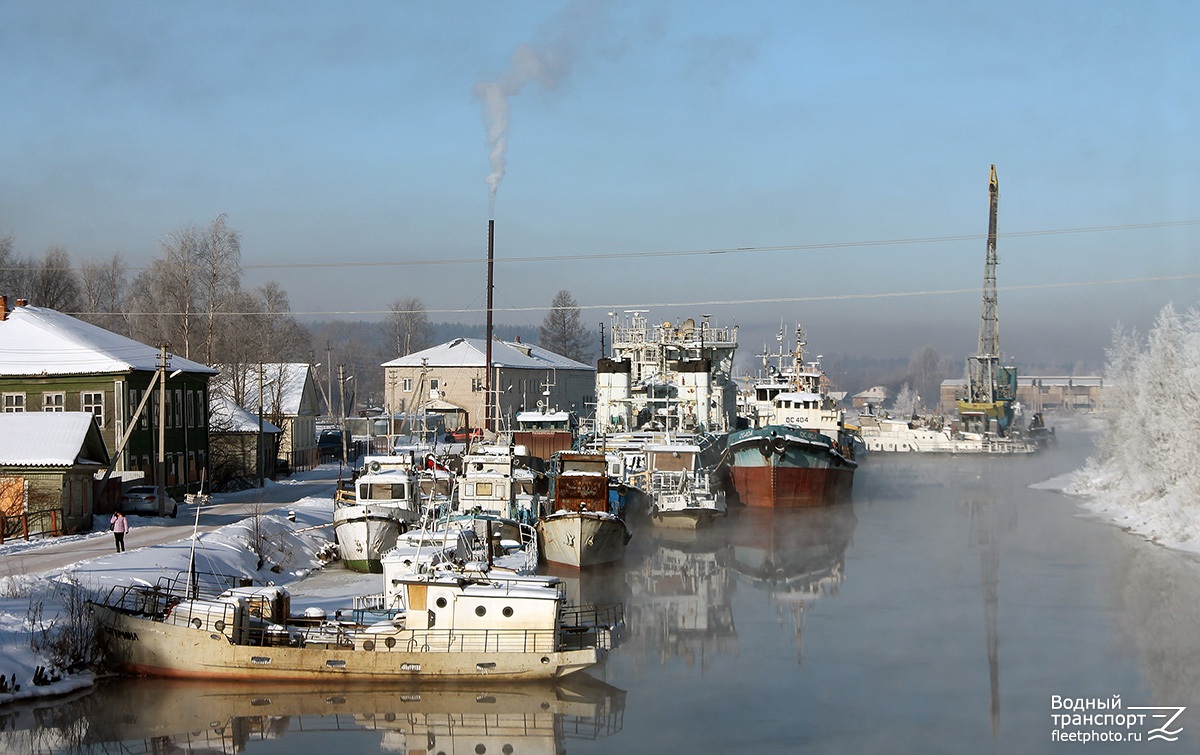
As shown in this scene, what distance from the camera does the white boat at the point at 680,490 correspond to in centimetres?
4228

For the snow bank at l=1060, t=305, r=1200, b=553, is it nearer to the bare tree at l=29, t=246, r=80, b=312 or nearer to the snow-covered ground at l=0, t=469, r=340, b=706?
the snow-covered ground at l=0, t=469, r=340, b=706

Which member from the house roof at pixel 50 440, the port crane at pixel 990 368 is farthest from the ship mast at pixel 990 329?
the house roof at pixel 50 440

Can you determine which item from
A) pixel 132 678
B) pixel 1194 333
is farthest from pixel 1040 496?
pixel 132 678

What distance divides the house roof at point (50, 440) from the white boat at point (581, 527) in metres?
13.0

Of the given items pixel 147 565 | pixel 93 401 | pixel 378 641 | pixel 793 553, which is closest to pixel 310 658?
pixel 378 641

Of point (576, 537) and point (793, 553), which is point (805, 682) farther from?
point (793, 553)

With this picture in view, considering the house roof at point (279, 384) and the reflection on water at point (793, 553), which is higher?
the house roof at point (279, 384)

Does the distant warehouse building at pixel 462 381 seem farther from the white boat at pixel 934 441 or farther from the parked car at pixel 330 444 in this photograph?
the white boat at pixel 934 441

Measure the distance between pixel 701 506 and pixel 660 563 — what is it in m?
6.56

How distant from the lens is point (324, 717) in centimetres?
1955

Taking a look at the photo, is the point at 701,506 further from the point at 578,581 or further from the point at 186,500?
the point at 186,500

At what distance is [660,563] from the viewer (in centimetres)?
3591

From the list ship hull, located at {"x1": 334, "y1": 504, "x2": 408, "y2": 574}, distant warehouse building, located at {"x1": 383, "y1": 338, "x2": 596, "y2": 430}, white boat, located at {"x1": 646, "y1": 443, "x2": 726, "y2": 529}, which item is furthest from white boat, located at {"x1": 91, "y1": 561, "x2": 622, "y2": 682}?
distant warehouse building, located at {"x1": 383, "y1": 338, "x2": 596, "y2": 430}

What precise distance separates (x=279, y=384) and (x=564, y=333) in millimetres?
69464
